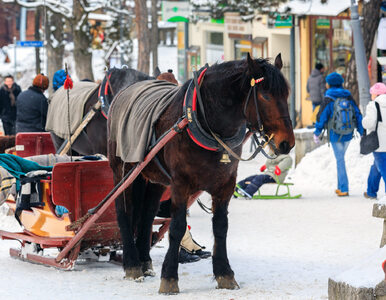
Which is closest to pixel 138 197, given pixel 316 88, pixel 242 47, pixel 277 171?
pixel 277 171

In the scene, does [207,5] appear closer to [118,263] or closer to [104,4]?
[104,4]

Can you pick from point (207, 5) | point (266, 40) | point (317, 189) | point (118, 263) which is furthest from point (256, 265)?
point (266, 40)

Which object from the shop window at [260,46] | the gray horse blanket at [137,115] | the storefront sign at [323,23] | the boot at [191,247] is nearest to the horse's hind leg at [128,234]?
the gray horse blanket at [137,115]

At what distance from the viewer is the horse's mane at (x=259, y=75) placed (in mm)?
7109

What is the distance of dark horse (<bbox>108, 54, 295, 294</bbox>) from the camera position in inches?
280

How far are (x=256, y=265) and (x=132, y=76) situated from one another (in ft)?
8.87

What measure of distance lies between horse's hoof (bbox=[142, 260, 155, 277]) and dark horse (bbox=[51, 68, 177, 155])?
2.29 m

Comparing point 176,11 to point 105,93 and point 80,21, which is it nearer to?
point 80,21

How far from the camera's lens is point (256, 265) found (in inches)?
343

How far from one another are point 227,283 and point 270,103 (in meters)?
1.54

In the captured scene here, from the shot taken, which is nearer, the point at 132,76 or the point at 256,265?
the point at 256,265

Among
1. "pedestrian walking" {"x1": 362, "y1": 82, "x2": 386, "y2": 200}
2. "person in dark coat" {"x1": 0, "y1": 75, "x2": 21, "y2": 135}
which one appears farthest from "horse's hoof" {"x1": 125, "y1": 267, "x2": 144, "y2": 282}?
"person in dark coat" {"x1": 0, "y1": 75, "x2": 21, "y2": 135}

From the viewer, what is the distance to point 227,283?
7645 mm

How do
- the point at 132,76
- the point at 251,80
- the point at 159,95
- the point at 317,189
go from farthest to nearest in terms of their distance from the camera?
the point at 317,189 → the point at 132,76 → the point at 159,95 → the point at 251,80
